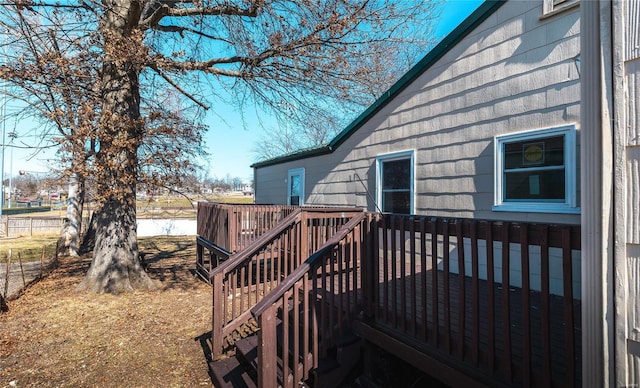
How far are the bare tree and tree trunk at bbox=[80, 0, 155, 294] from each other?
0.07ft

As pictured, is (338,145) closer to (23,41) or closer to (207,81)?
(207,81)

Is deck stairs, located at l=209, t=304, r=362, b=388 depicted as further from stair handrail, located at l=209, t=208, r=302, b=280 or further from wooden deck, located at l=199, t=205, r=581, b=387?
stair handrail, located at l=209, t=208, r=302, b=280

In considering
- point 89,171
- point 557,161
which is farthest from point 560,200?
point 89,171

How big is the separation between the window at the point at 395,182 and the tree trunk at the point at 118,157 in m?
4.59

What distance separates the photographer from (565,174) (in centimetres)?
369

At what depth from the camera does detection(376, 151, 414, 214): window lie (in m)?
5.90

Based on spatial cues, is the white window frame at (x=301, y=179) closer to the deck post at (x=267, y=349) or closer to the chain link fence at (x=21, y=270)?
the chain link fence at (x=21, y=270)

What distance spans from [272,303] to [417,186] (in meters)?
3.81

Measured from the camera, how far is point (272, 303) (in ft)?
8.49

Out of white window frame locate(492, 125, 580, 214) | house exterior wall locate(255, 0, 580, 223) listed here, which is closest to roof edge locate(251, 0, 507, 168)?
house exterior wall locate(255, 0, 580, 223)

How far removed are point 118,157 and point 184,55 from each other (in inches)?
88.9

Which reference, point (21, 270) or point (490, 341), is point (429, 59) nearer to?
point (490, 341)

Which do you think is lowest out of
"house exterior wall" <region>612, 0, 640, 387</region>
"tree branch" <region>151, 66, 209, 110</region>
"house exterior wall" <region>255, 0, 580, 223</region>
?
"house exterior wall" <region>612, 0, 640, 387</region>

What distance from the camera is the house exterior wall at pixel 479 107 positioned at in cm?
380
